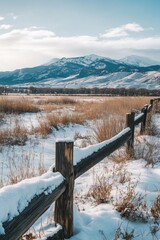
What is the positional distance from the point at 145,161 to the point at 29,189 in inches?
163

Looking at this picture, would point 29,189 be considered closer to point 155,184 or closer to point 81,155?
point 81,155

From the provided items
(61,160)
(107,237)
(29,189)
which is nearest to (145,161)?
(107,237)

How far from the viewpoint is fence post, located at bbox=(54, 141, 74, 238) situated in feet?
9.01

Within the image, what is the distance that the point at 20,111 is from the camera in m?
15.2

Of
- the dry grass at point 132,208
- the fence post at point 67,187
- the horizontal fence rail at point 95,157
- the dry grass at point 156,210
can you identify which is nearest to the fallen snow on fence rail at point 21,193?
the fence post at point 67,187

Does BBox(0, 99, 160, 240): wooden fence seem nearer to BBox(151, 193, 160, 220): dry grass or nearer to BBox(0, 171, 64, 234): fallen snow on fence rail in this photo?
BBox(0, 171, 64, 234): fallen snow on fence rail

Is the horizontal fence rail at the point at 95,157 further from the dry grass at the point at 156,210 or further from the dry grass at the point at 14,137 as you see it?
the dry grass at the point at 14,137

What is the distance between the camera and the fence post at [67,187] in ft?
9.01

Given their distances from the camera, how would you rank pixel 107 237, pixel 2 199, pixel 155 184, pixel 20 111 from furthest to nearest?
pixel 20 111, pixel 155 184, pixel 107 237, pixel 2 199

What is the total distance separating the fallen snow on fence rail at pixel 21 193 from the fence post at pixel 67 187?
18cm

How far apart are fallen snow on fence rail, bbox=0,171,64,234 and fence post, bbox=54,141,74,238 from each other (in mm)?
184

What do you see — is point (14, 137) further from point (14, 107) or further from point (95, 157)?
point (14, 107)

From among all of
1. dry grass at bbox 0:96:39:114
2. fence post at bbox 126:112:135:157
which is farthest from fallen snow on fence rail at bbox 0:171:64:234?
dry grass at bbox 0:96:39:114

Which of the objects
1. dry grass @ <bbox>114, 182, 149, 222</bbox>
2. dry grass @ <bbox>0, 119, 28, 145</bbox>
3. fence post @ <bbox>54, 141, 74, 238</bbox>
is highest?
fence post @ <bbox>54, 141, 74, 238</bbox>
